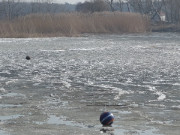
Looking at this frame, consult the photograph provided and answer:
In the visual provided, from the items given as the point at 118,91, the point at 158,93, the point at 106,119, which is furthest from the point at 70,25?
the point at 106,119

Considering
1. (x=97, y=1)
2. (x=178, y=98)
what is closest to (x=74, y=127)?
(x=178, y=98)

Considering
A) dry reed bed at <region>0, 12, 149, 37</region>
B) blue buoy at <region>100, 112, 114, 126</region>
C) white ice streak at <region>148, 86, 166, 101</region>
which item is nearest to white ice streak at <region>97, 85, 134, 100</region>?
white ice streak at <region>148, 86, 166, 101</region>

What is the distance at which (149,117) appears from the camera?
8562 millimetres

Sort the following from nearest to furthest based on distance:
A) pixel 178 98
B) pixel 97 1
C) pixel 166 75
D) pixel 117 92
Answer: pixel 178 98 → pixel 117 92 → pixel 166 75 → pixel 97 1

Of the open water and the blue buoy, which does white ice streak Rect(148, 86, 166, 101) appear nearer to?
the open water

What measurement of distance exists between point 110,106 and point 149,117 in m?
1.19

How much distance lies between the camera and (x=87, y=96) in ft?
35.5

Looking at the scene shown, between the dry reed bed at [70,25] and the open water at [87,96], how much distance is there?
20.2 meters

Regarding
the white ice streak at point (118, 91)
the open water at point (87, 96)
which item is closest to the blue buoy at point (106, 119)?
the open water at point (87, 96)

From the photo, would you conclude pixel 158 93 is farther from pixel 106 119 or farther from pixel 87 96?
pixel 106 119

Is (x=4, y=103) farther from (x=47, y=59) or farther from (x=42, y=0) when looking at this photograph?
(x=42, y=0)

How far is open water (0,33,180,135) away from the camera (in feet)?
26.0

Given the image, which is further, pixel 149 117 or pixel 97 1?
pixel 97 1

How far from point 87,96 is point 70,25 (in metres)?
30.9
